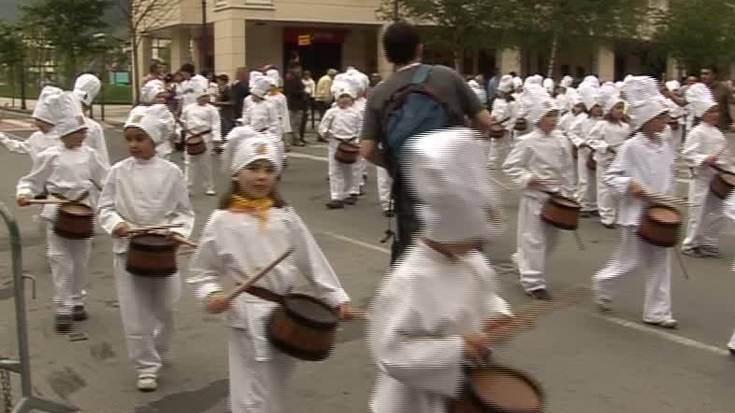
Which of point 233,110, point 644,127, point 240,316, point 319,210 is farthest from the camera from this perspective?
point 233,110

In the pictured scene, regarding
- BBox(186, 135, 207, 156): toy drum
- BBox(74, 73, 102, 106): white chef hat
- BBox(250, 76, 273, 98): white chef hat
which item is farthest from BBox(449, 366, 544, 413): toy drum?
BBox(250, 76, 273, 98): white chef hat

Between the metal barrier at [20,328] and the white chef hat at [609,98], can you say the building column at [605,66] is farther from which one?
the metal barrier at [20,328]

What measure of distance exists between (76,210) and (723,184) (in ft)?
20.7

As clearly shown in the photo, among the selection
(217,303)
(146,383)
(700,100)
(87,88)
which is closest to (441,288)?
(217,303)

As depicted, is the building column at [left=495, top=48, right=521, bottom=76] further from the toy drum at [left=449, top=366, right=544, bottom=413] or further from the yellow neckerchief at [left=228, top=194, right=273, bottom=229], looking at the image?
the toy drum at [left=449, top=366, right=544, bottom=413]

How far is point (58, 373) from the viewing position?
20.8ft

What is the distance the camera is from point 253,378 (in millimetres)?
4488

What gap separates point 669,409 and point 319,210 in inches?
322

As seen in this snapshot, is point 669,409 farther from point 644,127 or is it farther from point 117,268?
point 117,268

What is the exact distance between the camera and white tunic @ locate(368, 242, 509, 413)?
3.10 metres

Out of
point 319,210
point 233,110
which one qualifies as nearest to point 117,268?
point 319,210

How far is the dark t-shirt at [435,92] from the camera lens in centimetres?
577

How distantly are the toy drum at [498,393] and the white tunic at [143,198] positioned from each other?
3.22 m

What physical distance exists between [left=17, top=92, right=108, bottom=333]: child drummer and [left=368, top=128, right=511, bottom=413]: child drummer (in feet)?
15.0
